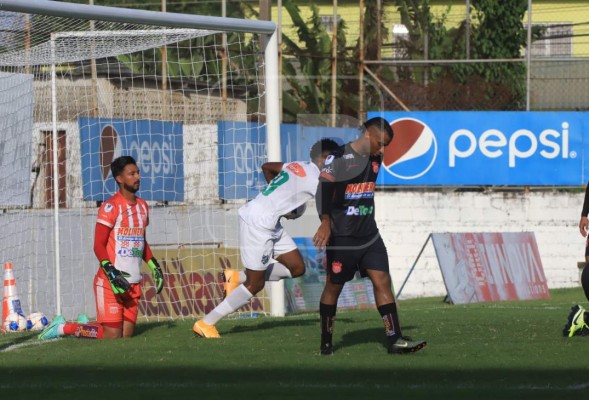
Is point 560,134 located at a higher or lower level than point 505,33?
lower

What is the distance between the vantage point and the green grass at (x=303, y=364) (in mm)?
7988

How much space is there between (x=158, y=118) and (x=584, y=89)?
35.9 feet

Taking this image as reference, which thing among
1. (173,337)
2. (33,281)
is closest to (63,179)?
(33,281)

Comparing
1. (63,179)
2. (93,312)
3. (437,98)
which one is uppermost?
(437,98)

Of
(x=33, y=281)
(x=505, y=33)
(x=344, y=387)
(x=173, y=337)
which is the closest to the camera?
(x=344, y=387)

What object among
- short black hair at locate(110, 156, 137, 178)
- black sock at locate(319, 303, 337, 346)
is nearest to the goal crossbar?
short black hair at locate(110, 156, 137, 178)

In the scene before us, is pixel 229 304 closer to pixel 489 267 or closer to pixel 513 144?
pixel 489 267

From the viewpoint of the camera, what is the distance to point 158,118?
63.3ft

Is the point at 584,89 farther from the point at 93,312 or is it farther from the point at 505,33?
the point at 93,312

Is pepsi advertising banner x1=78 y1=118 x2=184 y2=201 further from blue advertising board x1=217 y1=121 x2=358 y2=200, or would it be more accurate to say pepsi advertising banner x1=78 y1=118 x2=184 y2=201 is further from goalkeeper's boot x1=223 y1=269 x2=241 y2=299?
goalkeeper's boot x1=223 y1=269 x2=241 y2=299

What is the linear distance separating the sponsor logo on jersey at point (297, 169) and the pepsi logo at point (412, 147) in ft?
36.9

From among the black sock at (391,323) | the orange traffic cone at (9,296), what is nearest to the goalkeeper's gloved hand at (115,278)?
the black sock at (391,323)

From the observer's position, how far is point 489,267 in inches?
792

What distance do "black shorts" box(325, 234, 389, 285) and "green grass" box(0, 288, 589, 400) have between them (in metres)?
0.72
